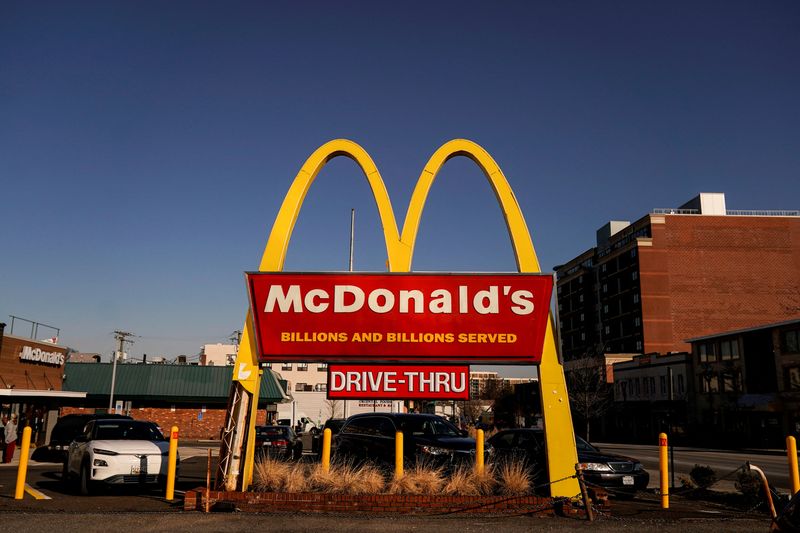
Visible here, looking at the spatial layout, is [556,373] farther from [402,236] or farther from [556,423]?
[402,236]

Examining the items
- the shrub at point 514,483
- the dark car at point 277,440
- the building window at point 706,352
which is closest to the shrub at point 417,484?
the shrub at point 514,483

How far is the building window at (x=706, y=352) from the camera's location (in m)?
60.7

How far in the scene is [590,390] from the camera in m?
77.3

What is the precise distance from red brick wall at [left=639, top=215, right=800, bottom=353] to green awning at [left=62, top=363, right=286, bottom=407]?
52779 millimetres

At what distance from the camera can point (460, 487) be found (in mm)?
11992

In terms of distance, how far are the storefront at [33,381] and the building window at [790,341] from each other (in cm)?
4893

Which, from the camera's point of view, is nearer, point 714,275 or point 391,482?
point 391,482

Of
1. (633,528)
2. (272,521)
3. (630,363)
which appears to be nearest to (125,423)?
(272,521)

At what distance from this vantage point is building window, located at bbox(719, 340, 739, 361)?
57719mm

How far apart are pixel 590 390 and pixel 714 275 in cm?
2237

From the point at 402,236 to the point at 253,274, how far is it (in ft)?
9.87

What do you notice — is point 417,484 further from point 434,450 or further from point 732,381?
point 732,381

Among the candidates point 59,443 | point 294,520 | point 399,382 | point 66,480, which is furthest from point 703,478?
point 59,443

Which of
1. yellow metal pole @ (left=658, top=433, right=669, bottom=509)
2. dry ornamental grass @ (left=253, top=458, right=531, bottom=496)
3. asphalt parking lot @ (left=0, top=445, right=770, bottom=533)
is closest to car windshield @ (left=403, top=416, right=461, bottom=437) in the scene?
dry ornamental grass @ (left=253, top=458, right=531, bottom=496)
